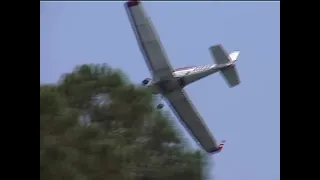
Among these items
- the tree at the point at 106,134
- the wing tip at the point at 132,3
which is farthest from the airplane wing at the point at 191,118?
the wing tip at the point at 132,3

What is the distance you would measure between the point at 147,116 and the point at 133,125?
43cm

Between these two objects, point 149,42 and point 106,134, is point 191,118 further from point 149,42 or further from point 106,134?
point 106,134

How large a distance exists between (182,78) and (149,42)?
125 centimetres

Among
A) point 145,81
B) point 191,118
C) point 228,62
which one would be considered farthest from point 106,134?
point 228,62

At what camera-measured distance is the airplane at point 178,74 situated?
27.7 ft

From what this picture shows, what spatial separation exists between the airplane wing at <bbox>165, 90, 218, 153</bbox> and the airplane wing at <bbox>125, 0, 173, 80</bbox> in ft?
2.25

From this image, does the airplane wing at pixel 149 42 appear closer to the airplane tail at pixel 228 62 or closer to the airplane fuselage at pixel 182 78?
the airplane fuselage at pixel 182 78

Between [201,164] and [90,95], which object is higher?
[90,95]

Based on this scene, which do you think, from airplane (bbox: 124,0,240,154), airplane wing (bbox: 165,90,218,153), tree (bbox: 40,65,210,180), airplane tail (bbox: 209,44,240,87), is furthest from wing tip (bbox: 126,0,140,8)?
airplane wing (bbox: 165,90,218,153)

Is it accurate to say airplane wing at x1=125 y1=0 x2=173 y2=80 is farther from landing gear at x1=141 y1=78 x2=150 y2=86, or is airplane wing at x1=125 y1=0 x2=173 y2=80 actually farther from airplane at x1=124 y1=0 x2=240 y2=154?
landing gear at x1=141 y1=78 x2=150 y2=86
